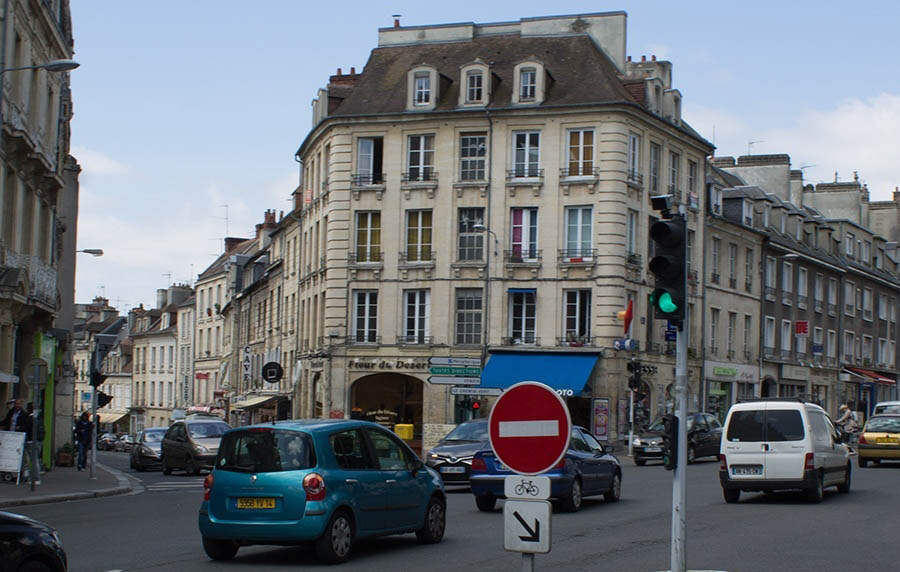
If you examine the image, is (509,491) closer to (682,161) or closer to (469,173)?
(469,173)

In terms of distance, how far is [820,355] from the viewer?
6397 centimetres

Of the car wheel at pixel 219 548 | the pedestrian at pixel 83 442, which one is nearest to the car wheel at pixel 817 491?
the car wheel at pixel 219 548

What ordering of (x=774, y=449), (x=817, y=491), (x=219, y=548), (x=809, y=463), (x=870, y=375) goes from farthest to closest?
(x=870, y=375) < (x=817, y=491) < (x=774, y=449) < (x=809, y=463) < (x=219, y=548)

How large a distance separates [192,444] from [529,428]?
2839cm

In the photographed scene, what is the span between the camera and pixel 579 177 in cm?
4519

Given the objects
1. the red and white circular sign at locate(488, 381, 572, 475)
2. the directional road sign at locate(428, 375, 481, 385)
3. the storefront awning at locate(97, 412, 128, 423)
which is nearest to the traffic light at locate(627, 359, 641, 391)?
the directional road sign at locate(428, 375, 481, 385)

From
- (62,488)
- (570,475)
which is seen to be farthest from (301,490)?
(62,488)

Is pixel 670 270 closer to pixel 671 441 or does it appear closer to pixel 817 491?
pixel 671 441

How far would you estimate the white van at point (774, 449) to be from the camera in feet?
70.4

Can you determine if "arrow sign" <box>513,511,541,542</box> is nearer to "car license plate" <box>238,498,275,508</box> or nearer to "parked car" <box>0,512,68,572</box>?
"parked car" <box>0,512,68,572</box>

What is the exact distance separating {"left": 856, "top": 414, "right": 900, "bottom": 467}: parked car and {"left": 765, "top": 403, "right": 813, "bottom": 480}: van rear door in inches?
549

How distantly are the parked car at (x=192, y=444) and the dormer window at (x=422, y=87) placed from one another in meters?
16.1

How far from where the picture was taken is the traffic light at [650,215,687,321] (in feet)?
36.7

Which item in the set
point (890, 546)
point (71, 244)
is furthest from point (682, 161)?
point (890, 546)
